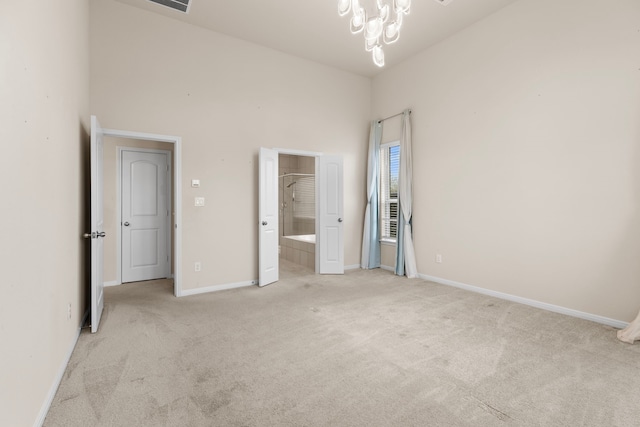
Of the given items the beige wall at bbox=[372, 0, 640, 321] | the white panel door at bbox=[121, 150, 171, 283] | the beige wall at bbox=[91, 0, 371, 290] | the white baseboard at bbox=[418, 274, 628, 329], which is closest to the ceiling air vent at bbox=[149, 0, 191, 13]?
the beige wall at bbox=[91, 0, 371, 290]

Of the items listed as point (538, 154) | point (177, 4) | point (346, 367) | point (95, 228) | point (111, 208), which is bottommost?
point (346, 367)

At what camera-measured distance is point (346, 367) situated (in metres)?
2.20

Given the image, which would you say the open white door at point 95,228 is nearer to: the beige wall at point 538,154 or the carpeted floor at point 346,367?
the carpeted floor at point 346,367

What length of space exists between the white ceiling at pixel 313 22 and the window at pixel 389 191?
1525 millimetres

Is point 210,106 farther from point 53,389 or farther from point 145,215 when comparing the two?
point 53,389

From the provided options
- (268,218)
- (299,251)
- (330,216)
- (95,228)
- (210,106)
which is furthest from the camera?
(299,251)

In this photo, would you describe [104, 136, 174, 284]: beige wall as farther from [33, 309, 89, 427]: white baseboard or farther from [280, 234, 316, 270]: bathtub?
[280, 234, 316, 270]: bathtub

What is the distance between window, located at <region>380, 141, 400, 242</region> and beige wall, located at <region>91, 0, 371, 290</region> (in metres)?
1.14

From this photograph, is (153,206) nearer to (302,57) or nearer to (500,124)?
(302,57)

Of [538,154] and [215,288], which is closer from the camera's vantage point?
[538,154]

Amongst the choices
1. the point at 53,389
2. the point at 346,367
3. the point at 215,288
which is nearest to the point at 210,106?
the point at 215,288

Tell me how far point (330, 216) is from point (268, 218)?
1178 millimetres

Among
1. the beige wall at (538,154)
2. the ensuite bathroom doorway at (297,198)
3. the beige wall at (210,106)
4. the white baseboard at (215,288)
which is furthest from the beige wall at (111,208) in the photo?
the beige wall at (538,154)

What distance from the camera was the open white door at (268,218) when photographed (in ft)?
14.4
